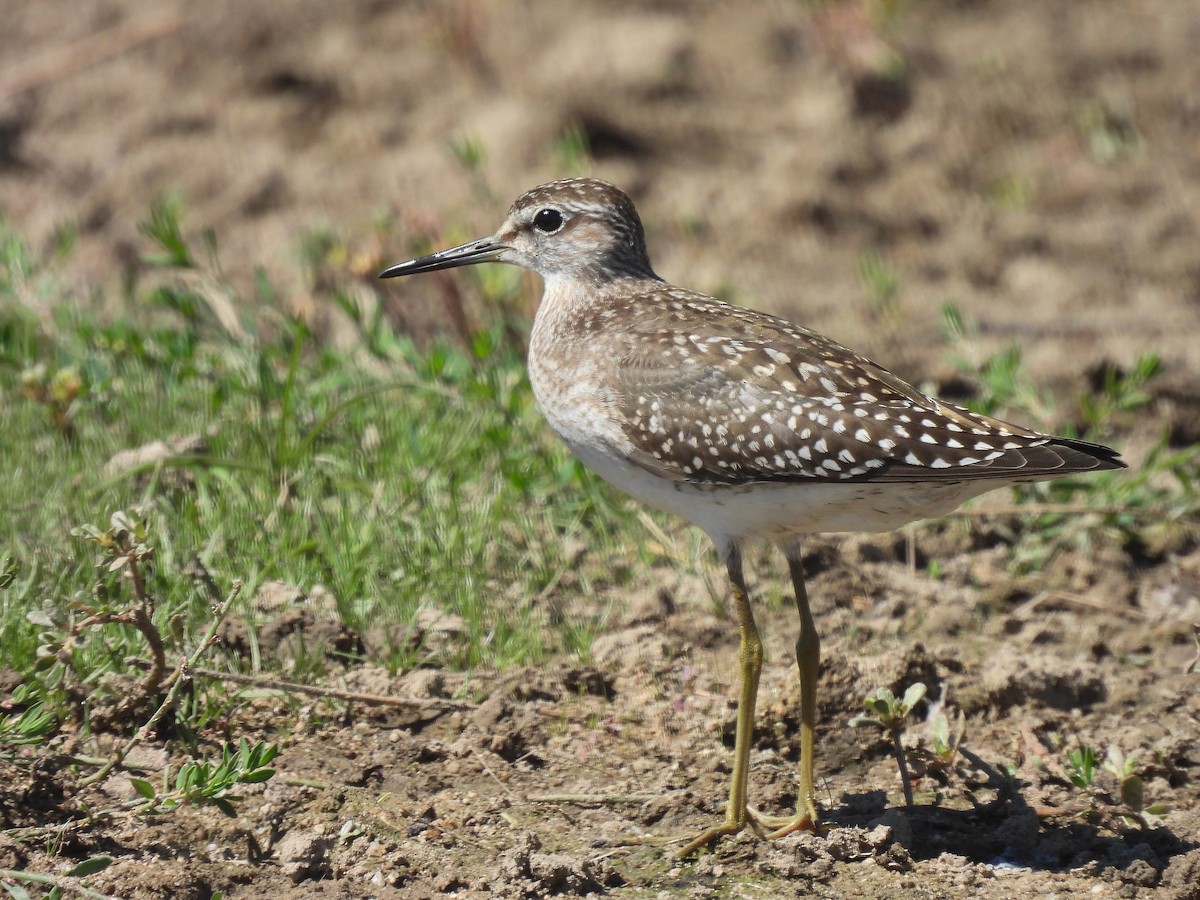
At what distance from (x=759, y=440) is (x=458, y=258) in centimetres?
185

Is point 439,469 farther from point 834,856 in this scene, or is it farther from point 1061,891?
point 1061,891

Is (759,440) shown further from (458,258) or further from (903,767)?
(458,258)

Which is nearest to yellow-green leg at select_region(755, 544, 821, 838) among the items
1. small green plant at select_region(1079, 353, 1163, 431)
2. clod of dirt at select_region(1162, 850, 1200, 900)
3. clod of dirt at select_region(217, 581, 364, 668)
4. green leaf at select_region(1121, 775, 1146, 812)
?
green leaf at select_region(1121, 775, 1146, 812)

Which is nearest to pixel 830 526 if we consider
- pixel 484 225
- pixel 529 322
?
pixel 529 322

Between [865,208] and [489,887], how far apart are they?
565cm

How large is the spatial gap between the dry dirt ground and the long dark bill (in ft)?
4.93

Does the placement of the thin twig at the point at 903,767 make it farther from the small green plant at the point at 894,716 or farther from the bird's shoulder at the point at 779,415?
the bird's shoulder at the point at 779,415

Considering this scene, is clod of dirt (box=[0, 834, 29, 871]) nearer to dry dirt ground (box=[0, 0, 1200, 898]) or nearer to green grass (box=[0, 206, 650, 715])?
dry dirt ground (box=[0, 0, 1200, 898])

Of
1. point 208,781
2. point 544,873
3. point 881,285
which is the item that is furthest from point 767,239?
point 208,781

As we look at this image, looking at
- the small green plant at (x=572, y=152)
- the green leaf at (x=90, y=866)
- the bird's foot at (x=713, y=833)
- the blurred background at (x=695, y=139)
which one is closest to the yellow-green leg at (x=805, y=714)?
the bird's foot at (x=713, y=833)

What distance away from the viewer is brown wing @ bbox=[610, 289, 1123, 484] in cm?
485

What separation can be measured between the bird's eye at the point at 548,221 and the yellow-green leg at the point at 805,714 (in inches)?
68.0

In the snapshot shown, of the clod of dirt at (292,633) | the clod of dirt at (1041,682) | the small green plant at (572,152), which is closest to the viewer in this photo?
the clod of dirt at (292,633)

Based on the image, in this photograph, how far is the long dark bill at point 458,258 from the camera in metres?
6.22
